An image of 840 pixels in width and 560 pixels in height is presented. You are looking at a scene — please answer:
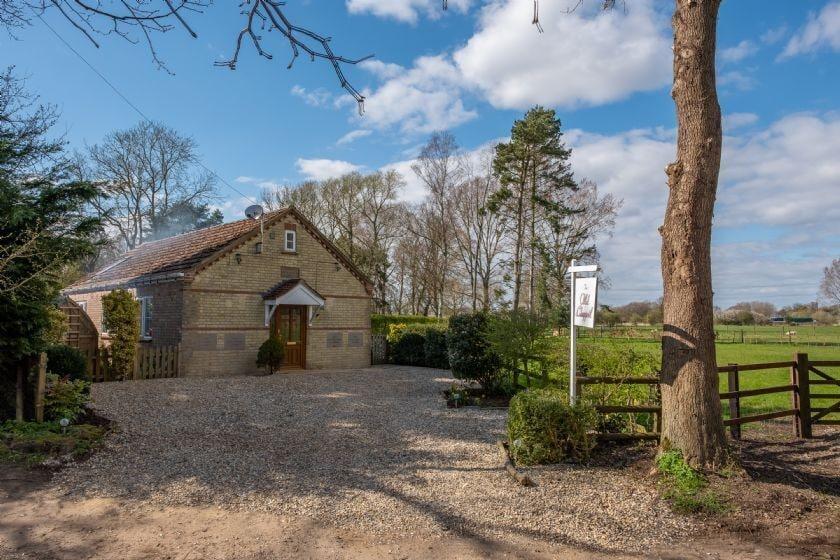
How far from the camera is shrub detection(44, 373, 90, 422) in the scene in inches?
330

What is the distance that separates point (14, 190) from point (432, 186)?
27.7 metres

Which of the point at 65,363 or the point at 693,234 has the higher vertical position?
the point at 693,234

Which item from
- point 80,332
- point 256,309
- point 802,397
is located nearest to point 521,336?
point 802,397

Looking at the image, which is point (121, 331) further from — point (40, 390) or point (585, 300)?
point (585, 300)

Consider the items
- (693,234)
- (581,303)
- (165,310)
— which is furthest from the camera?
(165,310)

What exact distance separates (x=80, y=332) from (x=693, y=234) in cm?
1733

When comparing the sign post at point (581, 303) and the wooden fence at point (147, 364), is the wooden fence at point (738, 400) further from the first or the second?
the wooden fence at point (147, 364)

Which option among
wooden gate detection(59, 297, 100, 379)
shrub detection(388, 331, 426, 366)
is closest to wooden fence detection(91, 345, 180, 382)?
wooden gate detection(59, 297, 100, 379)

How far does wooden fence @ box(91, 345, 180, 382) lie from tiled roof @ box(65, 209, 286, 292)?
2570 mm

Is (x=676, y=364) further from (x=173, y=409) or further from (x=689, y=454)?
(x=173, y=409)

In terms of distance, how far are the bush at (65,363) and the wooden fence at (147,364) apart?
232 cm

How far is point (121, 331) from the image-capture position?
15055mm

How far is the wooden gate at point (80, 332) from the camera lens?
15.6 metres

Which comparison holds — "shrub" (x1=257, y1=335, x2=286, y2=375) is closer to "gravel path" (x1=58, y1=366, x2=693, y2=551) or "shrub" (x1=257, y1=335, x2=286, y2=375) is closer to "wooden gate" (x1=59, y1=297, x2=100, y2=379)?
"wooden gate" (x1=59, y1=297, x2=100, y2=379)
